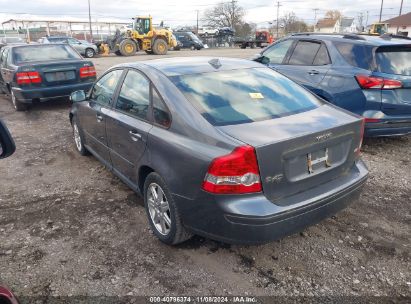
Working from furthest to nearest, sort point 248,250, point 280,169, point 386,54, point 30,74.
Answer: point 30,74
point 386,54
point 248,250
point 280,169

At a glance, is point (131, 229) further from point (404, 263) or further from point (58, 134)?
point (58, 134)

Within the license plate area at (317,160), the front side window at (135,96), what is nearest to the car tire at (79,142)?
the front side window at (135,96)

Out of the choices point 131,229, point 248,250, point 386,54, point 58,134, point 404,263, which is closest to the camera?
point 404,263

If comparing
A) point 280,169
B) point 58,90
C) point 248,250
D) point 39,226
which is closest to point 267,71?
point 280,169

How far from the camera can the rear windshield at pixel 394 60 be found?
5.02 m

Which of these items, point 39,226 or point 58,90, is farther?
point 58,90

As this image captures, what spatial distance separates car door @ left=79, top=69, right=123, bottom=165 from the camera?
4062 millimetres

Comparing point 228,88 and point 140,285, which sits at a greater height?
point 228,88

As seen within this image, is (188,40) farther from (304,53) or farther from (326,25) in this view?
(326,25)

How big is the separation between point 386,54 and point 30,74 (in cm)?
700

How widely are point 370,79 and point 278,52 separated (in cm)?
226

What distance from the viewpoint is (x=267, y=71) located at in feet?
12.1

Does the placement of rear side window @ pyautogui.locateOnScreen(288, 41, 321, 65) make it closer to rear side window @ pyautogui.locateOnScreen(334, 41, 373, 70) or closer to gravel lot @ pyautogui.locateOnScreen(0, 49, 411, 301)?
rear side window @ pyautogui.locateOnScreen(334, 41, 373, 70)

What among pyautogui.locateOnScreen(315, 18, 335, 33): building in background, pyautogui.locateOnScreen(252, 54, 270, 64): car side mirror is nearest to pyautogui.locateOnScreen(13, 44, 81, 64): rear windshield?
pyautogui.locateOnScreen(252, 54, 270, 64): car side mirror
